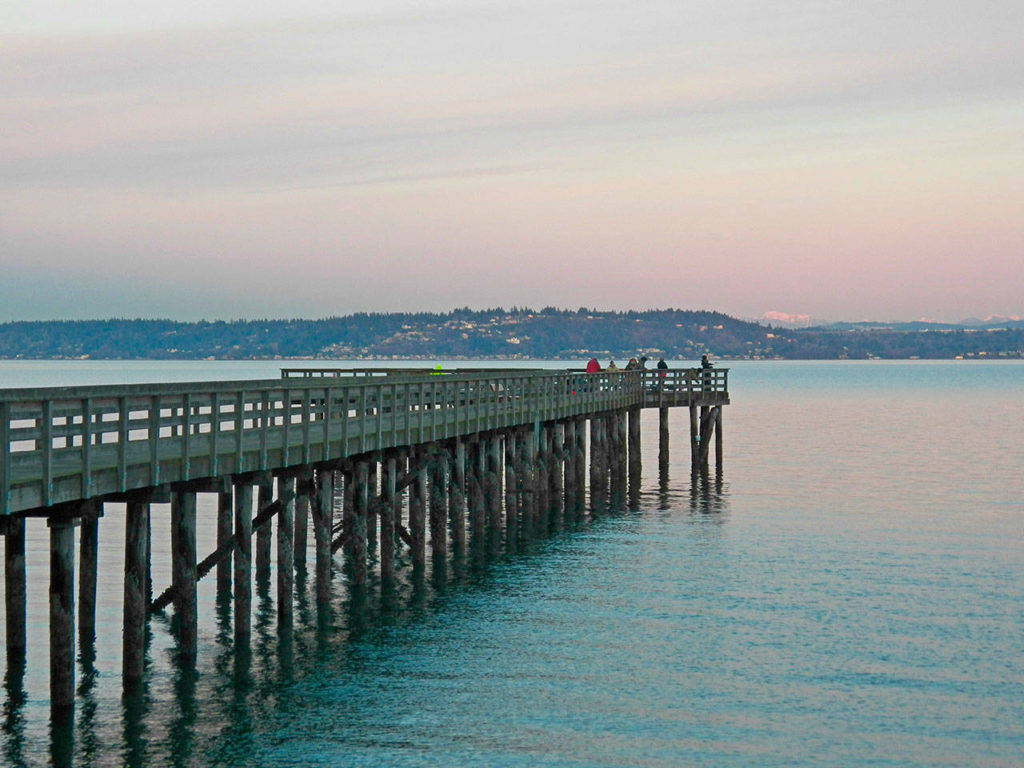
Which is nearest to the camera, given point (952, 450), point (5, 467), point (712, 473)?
point (5, 467)

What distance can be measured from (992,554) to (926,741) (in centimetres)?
1529

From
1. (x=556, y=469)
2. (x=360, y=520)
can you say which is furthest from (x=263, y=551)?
(x=556, y=469)

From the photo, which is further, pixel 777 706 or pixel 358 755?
pixel 777 706

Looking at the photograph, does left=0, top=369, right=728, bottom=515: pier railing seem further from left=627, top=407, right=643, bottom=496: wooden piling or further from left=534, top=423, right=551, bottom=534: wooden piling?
left=627, top=407, right=643, bottom=496: wooden piling

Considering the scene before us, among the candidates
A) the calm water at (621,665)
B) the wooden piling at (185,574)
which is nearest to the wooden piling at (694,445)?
the calm water at (621,665)

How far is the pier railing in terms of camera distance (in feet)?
48.2

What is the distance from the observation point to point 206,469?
18.2 meters

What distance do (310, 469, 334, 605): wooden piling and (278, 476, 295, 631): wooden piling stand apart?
1088mm

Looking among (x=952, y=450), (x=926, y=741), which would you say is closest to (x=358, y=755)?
(x=926, y=741)

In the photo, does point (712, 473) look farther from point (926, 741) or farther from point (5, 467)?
point (5, 467)

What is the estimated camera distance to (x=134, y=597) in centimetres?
1767

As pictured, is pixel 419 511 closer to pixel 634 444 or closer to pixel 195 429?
pixel 195 429

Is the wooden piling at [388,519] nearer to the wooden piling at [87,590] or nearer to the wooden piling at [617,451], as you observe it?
the wooden piling at [87,590]

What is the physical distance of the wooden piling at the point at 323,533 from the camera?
924 inches
